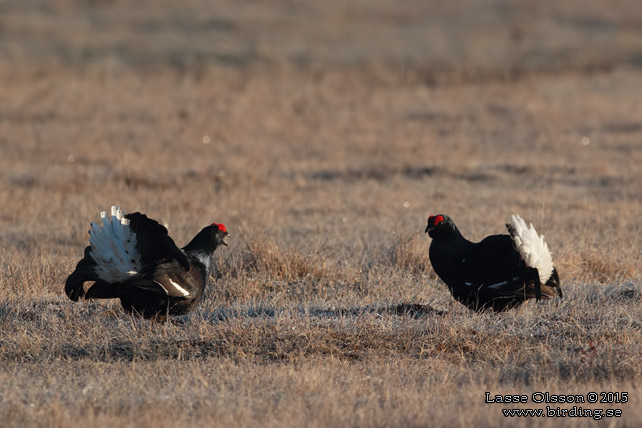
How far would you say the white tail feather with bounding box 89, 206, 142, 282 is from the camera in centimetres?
638

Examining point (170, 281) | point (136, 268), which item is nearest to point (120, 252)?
point (136, 268)

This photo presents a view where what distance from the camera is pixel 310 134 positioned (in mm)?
19859

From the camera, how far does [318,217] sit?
12.3 metres

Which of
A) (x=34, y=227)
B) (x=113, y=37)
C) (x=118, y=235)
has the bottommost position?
(x=34, y=227)

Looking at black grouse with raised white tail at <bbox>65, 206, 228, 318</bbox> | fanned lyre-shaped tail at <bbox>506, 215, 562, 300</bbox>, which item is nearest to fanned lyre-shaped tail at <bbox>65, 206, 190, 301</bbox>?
black grouse with raised white tail at <bbox>65, 206, 228, 318</bbox>

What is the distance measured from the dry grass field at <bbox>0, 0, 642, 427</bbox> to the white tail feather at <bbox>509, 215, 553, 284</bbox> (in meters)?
0.47

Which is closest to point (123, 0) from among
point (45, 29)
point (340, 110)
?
point (45, 29)

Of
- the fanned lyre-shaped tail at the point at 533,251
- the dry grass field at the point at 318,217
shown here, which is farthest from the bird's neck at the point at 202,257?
the fanned lyre-shaped tail at the point at 533,251

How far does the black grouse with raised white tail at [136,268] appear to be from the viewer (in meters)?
6.39

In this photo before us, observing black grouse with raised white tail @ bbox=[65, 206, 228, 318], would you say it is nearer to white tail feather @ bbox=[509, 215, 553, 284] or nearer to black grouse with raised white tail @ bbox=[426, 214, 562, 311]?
black grouse with raised white tail @ bbox=[426, 214, 562, 311]

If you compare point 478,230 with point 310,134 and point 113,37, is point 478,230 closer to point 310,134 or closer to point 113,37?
point 310,134

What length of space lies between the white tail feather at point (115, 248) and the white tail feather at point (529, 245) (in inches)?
104

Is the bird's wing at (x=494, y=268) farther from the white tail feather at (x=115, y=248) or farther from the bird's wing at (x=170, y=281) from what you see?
the white tail feather at (x=115, y=248)

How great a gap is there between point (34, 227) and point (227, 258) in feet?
11.3
